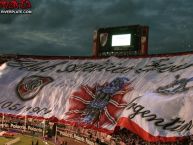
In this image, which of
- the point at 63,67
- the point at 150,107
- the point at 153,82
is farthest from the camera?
the point at 63,67

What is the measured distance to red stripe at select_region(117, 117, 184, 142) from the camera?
17.4 m

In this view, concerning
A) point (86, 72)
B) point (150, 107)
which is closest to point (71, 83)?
point (86, 72)

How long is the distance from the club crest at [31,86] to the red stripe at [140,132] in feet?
32.8

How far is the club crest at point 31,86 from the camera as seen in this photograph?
27906mm

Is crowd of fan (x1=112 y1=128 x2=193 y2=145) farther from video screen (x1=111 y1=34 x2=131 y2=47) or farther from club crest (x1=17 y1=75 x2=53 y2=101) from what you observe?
video screen (x1=111 y1=34 x2=131 y2=47)

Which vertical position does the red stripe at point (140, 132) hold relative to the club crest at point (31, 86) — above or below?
below

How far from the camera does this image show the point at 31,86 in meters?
28.4

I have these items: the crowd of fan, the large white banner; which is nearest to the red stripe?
the large white banner

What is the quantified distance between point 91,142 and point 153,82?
601cm

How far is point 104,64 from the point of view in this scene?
28.5m

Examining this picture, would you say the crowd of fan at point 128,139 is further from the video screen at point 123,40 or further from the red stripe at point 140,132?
the video screen at point 123,40

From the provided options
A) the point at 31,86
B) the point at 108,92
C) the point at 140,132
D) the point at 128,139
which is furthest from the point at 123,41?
the point at 140,132

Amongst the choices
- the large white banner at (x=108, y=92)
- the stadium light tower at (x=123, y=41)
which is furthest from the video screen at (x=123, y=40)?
the large white banner at (x=108, y=92)

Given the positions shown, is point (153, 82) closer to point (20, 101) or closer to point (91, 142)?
point (91, 142)
